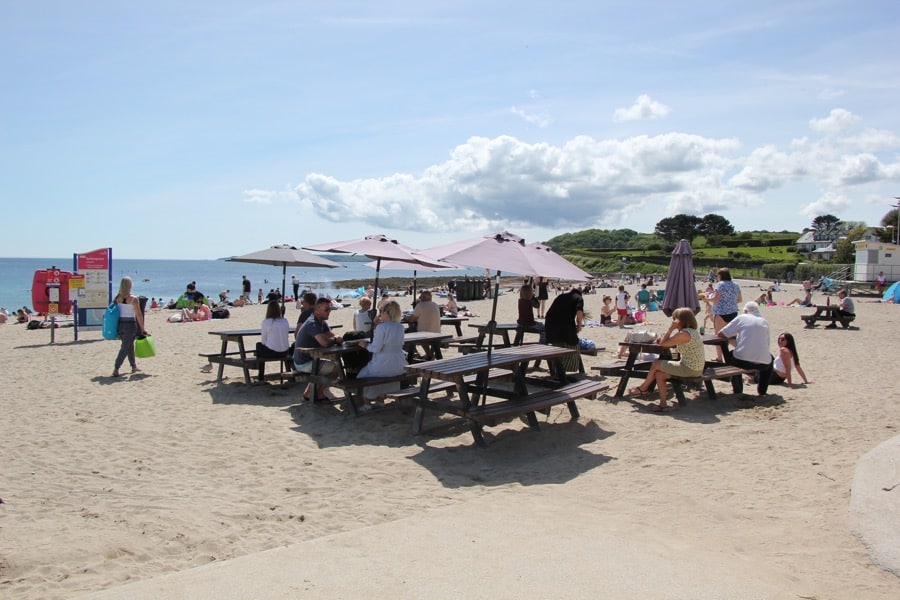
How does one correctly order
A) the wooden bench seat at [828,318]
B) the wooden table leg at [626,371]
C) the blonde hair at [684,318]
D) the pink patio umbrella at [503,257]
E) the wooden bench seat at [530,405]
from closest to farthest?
the wooden bench seat at [530,405] < the pink patio umbrella at [503,257] < the blonde hair at [684,318] < the wooden table leg at [626,371] < the wooden bench seat at [828,318]

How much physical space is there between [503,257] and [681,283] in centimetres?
526

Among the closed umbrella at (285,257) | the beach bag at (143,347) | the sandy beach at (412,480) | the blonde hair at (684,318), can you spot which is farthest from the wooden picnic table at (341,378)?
Result: the beach bag at (143,347)

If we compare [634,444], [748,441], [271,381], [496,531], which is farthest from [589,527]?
[271,381]

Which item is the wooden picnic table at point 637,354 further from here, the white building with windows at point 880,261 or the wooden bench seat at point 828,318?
the white building with windows at point 880,261

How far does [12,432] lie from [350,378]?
3.43 metres

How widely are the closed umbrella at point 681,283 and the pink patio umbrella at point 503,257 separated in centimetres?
390

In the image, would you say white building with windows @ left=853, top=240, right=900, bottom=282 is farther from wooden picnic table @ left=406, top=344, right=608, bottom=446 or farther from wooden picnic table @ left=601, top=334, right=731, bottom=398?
wooden picnic table @ left=406, top=344, right=608, bottom=446

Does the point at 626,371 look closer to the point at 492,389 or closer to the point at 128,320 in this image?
the point at 492,389

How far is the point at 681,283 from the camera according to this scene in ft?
35.2

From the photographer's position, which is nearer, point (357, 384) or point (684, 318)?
point (357, 384)

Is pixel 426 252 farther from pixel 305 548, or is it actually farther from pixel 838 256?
pixel 838 256

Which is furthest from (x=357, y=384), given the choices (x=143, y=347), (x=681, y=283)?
(x=681, y=283)

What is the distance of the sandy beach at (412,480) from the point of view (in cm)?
371

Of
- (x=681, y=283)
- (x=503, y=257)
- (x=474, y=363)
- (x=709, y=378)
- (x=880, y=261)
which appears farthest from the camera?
(x=880, y=261)
